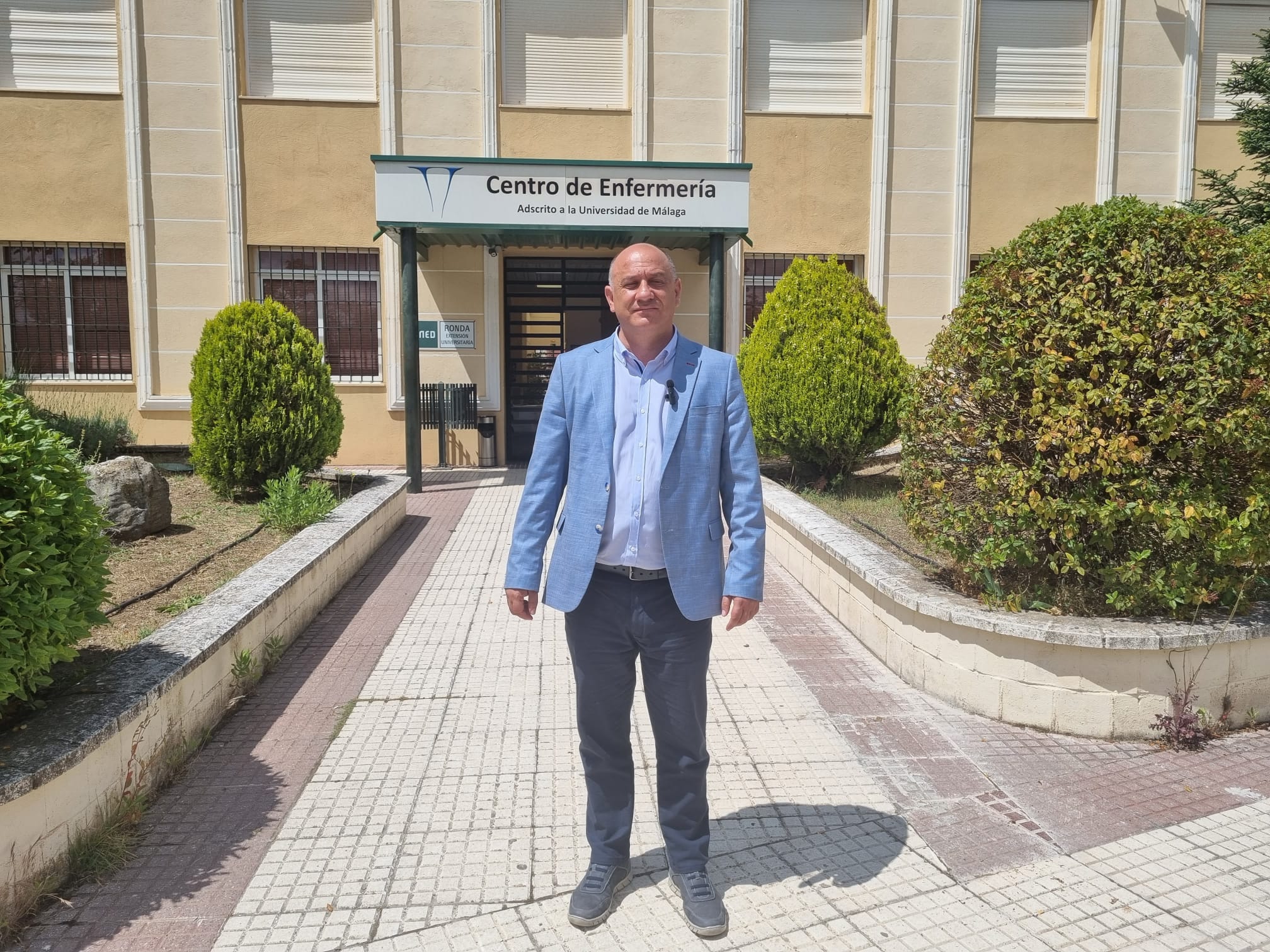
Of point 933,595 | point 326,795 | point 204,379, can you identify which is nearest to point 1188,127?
point 933,595

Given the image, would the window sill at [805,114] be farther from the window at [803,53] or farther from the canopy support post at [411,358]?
the canopy support post at [411,358]

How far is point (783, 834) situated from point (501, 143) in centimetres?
1148

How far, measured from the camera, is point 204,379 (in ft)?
27.3

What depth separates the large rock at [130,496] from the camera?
264 inches

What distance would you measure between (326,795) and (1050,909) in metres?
2.67

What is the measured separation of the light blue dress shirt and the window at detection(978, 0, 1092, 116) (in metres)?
12.6

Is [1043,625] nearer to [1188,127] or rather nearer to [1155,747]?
[1155,747]

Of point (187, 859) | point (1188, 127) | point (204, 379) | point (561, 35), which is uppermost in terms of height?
point (561, 35)

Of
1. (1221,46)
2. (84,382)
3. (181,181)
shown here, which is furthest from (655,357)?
(1221,46)

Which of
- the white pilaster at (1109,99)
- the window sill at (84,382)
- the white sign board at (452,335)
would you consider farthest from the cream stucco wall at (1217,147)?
the window sill at (84,382)

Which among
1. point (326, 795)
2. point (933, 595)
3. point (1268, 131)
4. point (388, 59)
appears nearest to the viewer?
point (326, 795)

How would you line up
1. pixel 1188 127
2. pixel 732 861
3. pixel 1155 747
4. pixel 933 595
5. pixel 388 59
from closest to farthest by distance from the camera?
pixel 732 861 < pixel 1155 747 < pixel 933 595 < pixel 388 59 < pixel 1188 127

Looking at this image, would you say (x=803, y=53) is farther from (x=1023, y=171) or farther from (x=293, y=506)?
(x=293, y=506)

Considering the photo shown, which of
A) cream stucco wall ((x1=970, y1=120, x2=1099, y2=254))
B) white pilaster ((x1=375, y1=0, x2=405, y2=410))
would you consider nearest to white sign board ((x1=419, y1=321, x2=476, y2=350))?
white pilaster ((x1=375, y1=0, x2=405, y2=410))
